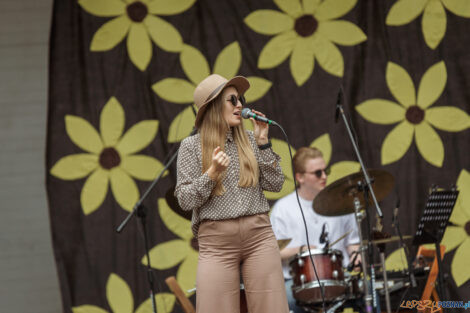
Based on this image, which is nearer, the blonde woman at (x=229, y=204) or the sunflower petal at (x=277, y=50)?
the blonde woman at (x=229, y=204)

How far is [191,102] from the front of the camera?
577cm

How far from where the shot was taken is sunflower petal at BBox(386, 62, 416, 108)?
572 centimetres

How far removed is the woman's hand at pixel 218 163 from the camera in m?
2.95

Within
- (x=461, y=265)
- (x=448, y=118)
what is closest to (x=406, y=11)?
(x=448, y=118)

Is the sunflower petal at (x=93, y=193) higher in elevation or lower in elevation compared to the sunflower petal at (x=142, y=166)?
lower

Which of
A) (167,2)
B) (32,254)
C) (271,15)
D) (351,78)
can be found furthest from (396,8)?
(32,254)

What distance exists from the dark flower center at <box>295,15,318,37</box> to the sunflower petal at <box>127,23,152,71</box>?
4.37ft

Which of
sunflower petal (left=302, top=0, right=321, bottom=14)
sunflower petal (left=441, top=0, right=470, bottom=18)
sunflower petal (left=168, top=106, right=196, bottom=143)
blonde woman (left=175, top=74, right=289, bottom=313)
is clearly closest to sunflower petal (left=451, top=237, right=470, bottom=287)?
sunflower petal (left=441, top=0, right=470, bottom=18)

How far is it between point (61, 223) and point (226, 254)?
3.01 m

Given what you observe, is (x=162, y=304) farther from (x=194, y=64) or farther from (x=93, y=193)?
(x=194, y=64)

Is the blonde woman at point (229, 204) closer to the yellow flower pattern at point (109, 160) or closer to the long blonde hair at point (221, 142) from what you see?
the long blonde hair at point (221, 142)

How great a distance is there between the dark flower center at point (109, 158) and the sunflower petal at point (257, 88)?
1270 mm

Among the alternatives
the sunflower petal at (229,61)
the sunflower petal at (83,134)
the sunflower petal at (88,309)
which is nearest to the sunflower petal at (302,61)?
the sunflower petal at (229,61)

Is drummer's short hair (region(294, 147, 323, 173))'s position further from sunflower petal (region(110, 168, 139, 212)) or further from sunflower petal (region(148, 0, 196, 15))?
sunflower petal (region(148, 0, 196, 15))
